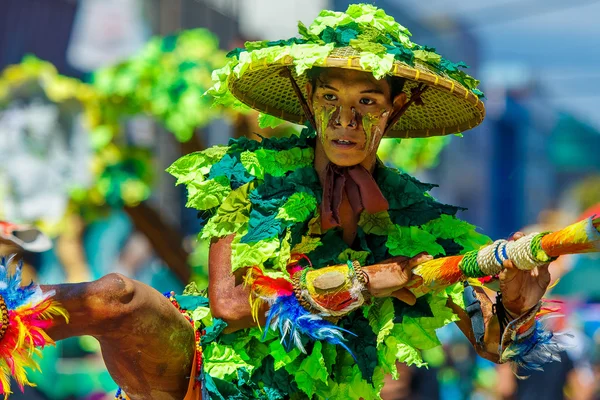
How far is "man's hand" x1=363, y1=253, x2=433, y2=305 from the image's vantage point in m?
3.12

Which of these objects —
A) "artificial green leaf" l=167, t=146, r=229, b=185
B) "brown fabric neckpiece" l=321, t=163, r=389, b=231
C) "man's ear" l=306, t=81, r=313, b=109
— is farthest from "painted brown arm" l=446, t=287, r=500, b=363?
"artificial green leaf" l=167, t=146, r=229, b=185

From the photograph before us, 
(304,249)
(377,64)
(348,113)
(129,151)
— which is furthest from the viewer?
(129,151)

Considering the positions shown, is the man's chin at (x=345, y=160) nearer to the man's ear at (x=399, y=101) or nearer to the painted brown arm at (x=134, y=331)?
the man's ear at (x=399, y=101)

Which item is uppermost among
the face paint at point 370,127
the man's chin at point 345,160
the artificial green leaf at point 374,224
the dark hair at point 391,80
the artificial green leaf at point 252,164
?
the dark hair at point 391,80

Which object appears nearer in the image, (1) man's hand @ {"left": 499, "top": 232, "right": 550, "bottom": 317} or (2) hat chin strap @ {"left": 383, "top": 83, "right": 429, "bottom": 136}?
(1) man's hand @ {"left": 499, "top": 232, "right": 550, "bottom": 317}

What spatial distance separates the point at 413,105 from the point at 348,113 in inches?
Result: 19.4

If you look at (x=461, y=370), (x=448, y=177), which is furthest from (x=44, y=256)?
(x=448, y=177)

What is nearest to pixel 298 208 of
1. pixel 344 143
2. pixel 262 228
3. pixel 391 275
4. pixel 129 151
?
pixel 262 228

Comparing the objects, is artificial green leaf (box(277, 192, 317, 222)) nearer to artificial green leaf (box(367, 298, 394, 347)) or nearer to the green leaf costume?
the green leaf costume

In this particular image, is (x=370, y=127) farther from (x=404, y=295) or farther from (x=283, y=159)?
(x=404, y=295)

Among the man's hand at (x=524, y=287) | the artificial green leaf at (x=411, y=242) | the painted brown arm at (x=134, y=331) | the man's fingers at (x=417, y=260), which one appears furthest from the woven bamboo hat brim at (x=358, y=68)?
the painted brown arm at (x=134, y=331)

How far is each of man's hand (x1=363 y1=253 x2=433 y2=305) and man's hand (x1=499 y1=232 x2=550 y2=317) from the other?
10.0 inches

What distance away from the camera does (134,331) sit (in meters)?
3.08

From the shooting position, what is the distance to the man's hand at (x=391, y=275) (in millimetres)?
3123
